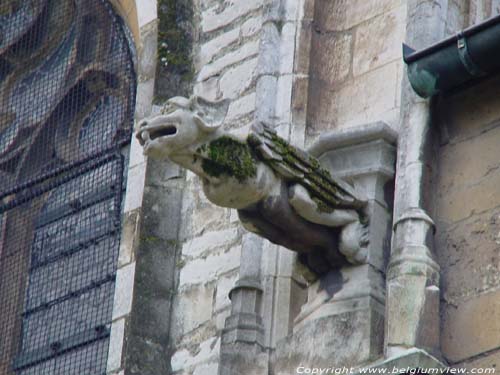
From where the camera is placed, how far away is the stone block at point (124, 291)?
808cm

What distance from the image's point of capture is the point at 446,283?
6.84m

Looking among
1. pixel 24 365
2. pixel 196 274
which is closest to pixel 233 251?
pixel 196 274

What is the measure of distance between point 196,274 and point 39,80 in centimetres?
223

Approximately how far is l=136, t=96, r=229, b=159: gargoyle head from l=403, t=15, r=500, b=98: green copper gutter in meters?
0.66

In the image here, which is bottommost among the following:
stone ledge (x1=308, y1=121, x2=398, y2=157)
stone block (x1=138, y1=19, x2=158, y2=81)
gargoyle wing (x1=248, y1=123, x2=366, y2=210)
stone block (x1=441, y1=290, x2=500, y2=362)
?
stone block (x1=441, y1=290, x2=500, y2=362)

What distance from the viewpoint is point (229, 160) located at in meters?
6.79

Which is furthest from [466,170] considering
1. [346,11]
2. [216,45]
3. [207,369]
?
[216,45]

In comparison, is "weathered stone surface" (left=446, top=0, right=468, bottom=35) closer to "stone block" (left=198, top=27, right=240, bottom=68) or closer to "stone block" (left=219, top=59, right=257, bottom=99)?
"stone block" (left=219, top=59, right=257, bottom=99)

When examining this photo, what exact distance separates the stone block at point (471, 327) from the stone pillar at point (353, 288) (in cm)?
22

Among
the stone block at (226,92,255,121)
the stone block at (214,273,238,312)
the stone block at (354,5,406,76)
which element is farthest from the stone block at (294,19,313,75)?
the stone block at (214,273,238,312)

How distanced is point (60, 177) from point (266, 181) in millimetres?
2607

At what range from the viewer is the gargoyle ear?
6.70 metres

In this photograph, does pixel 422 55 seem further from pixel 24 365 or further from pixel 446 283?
pixel 24 365

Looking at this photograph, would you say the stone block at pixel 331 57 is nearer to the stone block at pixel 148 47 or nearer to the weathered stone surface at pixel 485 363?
the stone block at pixel 148 47
